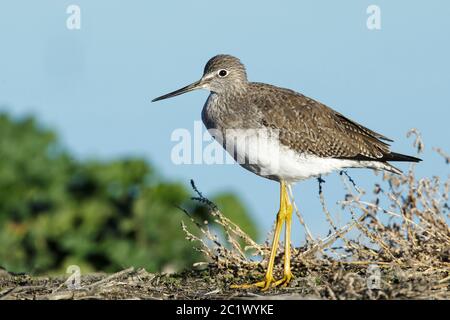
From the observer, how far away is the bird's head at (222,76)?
11344 mm

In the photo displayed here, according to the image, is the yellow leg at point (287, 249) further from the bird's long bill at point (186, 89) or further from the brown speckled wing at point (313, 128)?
the bird's long bill at point (186, 89)

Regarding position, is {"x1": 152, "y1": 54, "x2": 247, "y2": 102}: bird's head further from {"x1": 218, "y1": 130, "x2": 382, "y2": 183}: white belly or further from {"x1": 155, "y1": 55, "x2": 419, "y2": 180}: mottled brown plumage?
{"x1": 218, "y1": 130, "x2": 382, "y2": 183}: white belly

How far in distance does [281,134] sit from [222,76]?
1.39 meters

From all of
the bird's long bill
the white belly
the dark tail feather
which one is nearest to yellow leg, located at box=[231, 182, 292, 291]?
the white belly

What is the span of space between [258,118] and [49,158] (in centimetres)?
1246

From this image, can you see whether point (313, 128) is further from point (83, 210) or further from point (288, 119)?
point (83, 210)

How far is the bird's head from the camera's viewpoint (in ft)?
37.2

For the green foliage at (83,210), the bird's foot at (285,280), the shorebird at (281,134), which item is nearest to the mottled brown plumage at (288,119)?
the shorebird at (281,134)

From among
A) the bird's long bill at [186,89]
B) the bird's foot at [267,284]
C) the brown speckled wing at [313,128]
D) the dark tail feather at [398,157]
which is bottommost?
the bird's foot at [267,284]

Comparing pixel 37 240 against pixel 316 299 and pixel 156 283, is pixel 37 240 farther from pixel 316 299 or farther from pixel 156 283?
pixel 316 299

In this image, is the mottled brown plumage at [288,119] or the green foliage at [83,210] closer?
the mottled brown plumage at [288,119]

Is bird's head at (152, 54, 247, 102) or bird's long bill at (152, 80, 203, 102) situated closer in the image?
bird's head at (152, 54, 247, 102)

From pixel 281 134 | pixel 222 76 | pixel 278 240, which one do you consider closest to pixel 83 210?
pixel 222 76

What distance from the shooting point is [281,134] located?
10.6 meters
